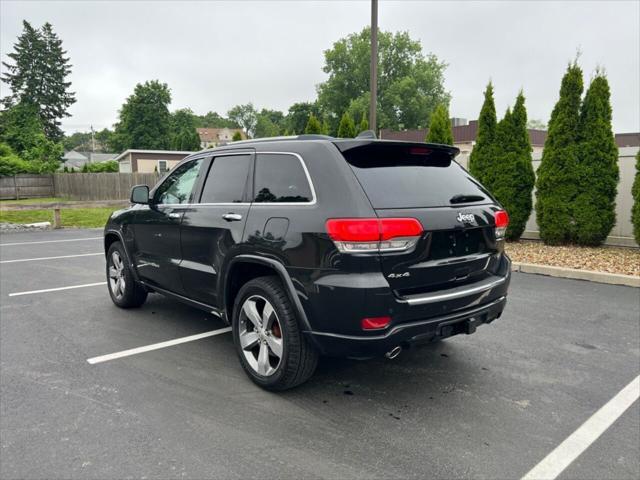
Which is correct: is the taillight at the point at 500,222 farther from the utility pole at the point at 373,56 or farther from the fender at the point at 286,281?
the utility pole at the point at 373,56

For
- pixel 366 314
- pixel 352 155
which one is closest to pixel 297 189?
pixel 352 155

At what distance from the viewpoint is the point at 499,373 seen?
12.9 ft

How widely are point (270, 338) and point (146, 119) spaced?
71.7m

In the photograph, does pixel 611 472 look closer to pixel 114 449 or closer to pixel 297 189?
pixel 297 189

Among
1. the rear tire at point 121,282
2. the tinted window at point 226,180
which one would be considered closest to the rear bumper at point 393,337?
the tinted window at point 226,180

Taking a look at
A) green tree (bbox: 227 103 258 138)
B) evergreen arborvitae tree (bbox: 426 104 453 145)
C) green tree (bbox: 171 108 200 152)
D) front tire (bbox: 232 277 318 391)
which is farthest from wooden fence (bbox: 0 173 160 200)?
green tree (bbox: 227 103 258 138)

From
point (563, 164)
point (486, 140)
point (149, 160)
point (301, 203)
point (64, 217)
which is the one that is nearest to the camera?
point (301, 203)

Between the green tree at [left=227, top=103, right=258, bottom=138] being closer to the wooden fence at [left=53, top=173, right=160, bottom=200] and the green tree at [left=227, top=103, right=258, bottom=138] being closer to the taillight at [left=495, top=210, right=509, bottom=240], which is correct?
the wooden fence at [left=53, top=173, right=160, bottom=200]

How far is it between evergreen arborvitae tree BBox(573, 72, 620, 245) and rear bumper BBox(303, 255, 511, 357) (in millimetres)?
7145

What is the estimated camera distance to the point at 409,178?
340 cm

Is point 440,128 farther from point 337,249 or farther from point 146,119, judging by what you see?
point 146,119

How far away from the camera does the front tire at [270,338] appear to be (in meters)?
3.32

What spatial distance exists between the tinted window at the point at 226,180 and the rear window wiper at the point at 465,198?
1.65 m

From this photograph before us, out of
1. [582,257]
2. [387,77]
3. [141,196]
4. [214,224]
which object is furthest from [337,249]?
[387,77]
